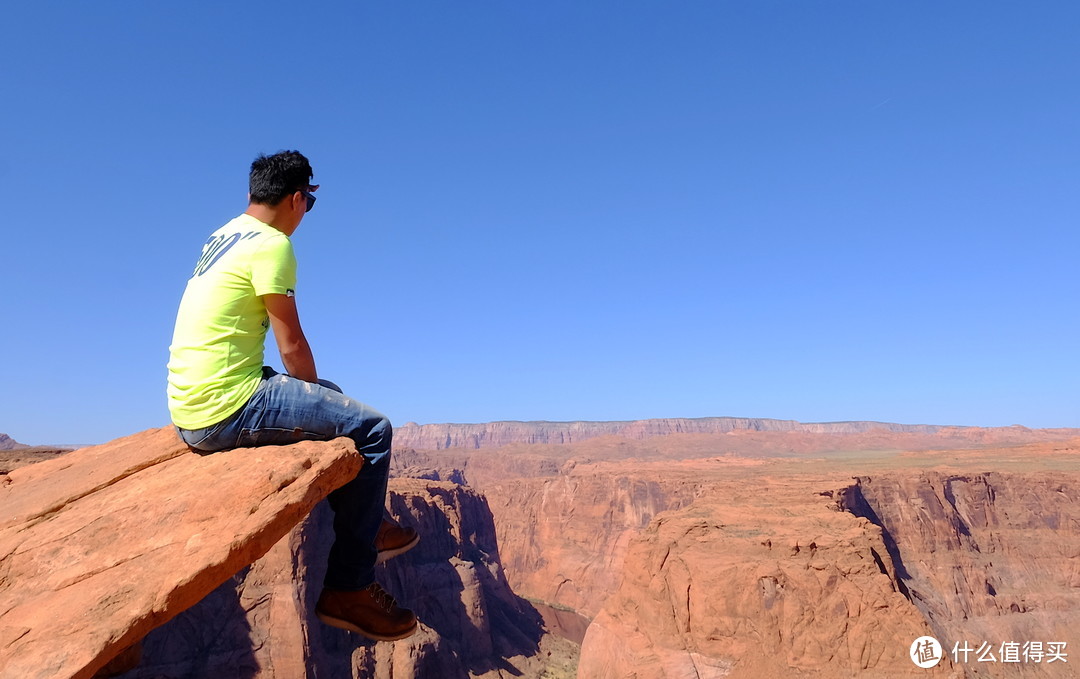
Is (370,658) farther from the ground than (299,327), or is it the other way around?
(299,327)

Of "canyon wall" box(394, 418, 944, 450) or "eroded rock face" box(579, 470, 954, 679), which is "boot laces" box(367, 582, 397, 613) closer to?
"eroded rock face" box(579, 470, 954, 679)

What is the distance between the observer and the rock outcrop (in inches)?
120

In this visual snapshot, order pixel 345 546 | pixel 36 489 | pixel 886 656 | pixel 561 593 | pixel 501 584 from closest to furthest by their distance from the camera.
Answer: pixel 345 546 → pixel 36 489 → pixel 886 656 → pixel 501 584 → pixel 561 593

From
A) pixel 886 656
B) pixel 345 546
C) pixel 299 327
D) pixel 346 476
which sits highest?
pixel 299 327

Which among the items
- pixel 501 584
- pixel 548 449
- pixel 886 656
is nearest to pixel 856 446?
pixel 548 449

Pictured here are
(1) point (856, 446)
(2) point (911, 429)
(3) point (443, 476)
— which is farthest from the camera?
(2) point (911, 429)

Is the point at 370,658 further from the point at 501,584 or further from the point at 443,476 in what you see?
the point at 443,476

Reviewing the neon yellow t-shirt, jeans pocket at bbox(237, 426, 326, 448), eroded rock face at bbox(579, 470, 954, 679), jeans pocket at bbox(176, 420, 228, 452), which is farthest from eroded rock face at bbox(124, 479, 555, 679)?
the neon yellow t-shirt

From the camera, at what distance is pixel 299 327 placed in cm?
367

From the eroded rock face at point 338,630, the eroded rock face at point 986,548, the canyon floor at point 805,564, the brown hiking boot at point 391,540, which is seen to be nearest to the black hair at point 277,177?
the brown hiking boot at point 391,540

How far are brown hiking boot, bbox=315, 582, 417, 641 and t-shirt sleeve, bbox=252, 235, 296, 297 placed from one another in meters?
1.97

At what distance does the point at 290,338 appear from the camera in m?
3.63

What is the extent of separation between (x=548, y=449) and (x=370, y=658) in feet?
344

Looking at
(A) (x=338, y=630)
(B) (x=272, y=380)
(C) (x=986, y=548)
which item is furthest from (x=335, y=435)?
(C) (x=986, y=548)
